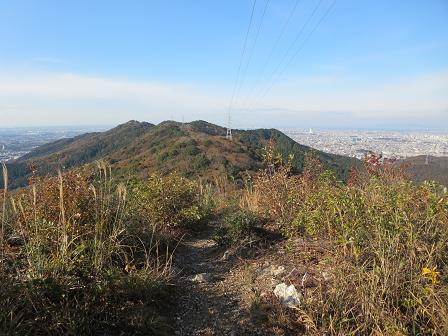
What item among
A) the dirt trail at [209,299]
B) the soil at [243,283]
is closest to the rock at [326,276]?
the soil at [243,283]

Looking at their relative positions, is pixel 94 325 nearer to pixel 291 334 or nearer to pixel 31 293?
pixel 31 293

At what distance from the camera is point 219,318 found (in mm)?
3717

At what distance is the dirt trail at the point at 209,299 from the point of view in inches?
139

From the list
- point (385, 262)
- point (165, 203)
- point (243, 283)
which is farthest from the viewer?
point (165, 203)

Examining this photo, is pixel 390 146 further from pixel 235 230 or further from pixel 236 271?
pixel 236 271

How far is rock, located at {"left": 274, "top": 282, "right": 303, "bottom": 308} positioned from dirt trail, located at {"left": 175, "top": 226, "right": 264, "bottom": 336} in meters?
0.40

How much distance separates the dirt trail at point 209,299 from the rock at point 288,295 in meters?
0.40

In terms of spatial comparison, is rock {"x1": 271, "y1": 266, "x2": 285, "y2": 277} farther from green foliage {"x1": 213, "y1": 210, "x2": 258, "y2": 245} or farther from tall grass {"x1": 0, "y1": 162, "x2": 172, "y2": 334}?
tall grass {"x1": 0, "y1": 162, "x2": 172, "y2": 334}

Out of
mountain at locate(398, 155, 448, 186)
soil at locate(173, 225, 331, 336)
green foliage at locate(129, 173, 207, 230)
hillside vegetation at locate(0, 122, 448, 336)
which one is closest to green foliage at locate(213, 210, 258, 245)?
hillside vegetation at locate(0, 122, 448, 336)

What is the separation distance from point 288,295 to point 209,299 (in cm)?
94

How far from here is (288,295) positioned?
3787 millimetres

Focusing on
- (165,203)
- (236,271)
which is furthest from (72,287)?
(165,203)

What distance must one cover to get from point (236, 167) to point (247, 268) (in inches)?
1333

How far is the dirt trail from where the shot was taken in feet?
11.6
